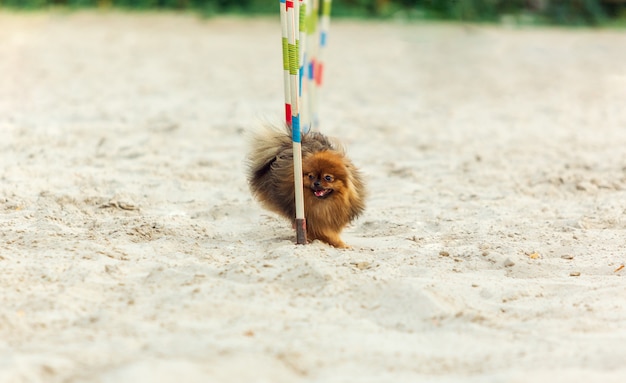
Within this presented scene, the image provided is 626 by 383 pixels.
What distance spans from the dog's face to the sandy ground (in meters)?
0.34

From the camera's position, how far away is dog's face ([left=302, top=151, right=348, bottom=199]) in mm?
4191

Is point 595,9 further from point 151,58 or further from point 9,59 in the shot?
point 9,59

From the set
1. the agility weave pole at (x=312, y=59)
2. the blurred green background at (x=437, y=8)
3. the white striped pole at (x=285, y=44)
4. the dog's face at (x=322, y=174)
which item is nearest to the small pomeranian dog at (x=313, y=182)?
the dog's face at (x=322, y=174)

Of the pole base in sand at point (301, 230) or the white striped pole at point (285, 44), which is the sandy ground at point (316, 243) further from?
the white striped pole at point (285, 44)

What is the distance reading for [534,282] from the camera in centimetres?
371

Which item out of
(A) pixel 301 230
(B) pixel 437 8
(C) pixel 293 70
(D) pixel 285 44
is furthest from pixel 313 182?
(B) pixel 437 8

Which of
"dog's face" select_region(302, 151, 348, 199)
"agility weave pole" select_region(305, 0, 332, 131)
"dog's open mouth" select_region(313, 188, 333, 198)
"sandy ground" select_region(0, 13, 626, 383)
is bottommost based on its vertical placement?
"sandy ground" select_region(0, 13, 626, 383)

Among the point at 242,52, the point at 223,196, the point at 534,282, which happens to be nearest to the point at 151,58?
the point at 242,52

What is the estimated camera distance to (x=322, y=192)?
420cm

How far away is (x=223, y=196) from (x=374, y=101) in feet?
12.3

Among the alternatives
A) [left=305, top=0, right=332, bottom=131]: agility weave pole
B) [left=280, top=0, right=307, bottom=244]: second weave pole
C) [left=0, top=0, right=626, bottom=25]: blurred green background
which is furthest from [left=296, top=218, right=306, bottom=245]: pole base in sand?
[left=0, top=0, right=626, bottom=25]: blurred green background

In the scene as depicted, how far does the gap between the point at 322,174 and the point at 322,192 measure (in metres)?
0.09

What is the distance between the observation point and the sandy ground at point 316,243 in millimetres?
2832

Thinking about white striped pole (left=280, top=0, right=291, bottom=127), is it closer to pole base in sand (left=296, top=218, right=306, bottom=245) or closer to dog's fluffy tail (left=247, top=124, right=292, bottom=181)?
dog's fluffy tail (left=247, top=124, right=292, bottom=181)
